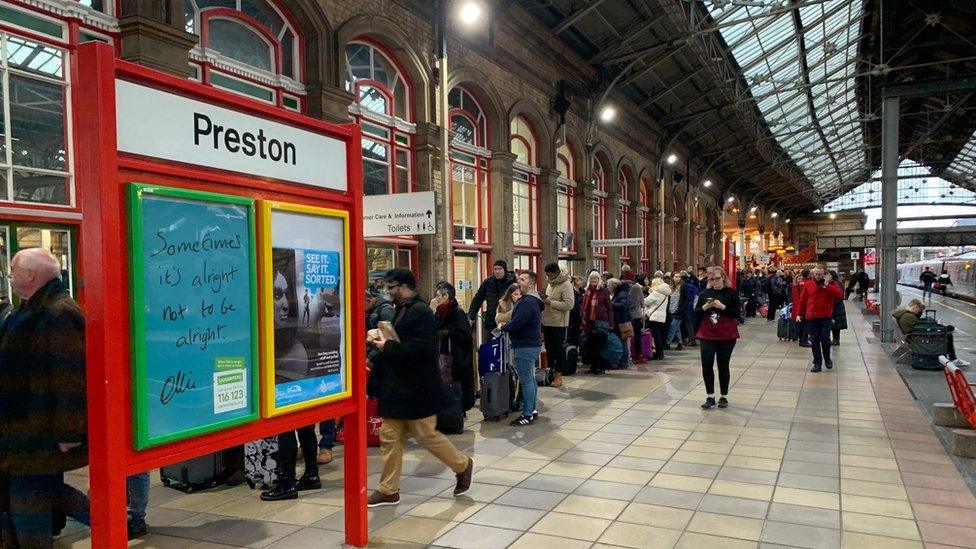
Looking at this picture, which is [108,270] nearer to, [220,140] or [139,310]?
[139,310]

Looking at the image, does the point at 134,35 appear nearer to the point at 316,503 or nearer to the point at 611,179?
the point at 316,503

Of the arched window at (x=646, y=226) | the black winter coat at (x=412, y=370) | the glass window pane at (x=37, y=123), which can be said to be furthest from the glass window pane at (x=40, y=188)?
the arched window at (x=646, y=226)

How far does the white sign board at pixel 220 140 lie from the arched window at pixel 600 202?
16878 millimetres

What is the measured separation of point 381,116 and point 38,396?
28.9ft

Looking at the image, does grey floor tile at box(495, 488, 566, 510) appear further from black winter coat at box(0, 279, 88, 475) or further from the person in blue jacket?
black winter coat at box(0, 279, 88, 475)

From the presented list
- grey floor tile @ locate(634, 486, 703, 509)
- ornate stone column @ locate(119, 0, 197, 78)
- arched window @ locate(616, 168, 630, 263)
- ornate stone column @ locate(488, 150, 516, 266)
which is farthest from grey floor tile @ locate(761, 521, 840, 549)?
arched window @ locate(616, 168, 630, 263)

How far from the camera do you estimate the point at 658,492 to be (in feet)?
15.4

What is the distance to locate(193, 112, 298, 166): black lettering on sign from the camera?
2939mm

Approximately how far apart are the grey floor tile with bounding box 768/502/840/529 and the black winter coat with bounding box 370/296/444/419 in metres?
2.36

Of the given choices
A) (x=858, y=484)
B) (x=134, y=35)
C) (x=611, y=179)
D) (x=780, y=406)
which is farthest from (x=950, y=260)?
(x=134, y=35)

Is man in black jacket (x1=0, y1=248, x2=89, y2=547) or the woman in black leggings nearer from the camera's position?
man in black jacket (x1=0, y1=248, x2=89, y2=547)

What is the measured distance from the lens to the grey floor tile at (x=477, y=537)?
3836 millimetres

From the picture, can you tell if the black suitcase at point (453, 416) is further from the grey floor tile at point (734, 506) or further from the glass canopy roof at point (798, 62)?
the glass canopy roof at point (798, 62)

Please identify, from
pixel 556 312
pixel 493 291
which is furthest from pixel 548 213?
pixel 493 291
